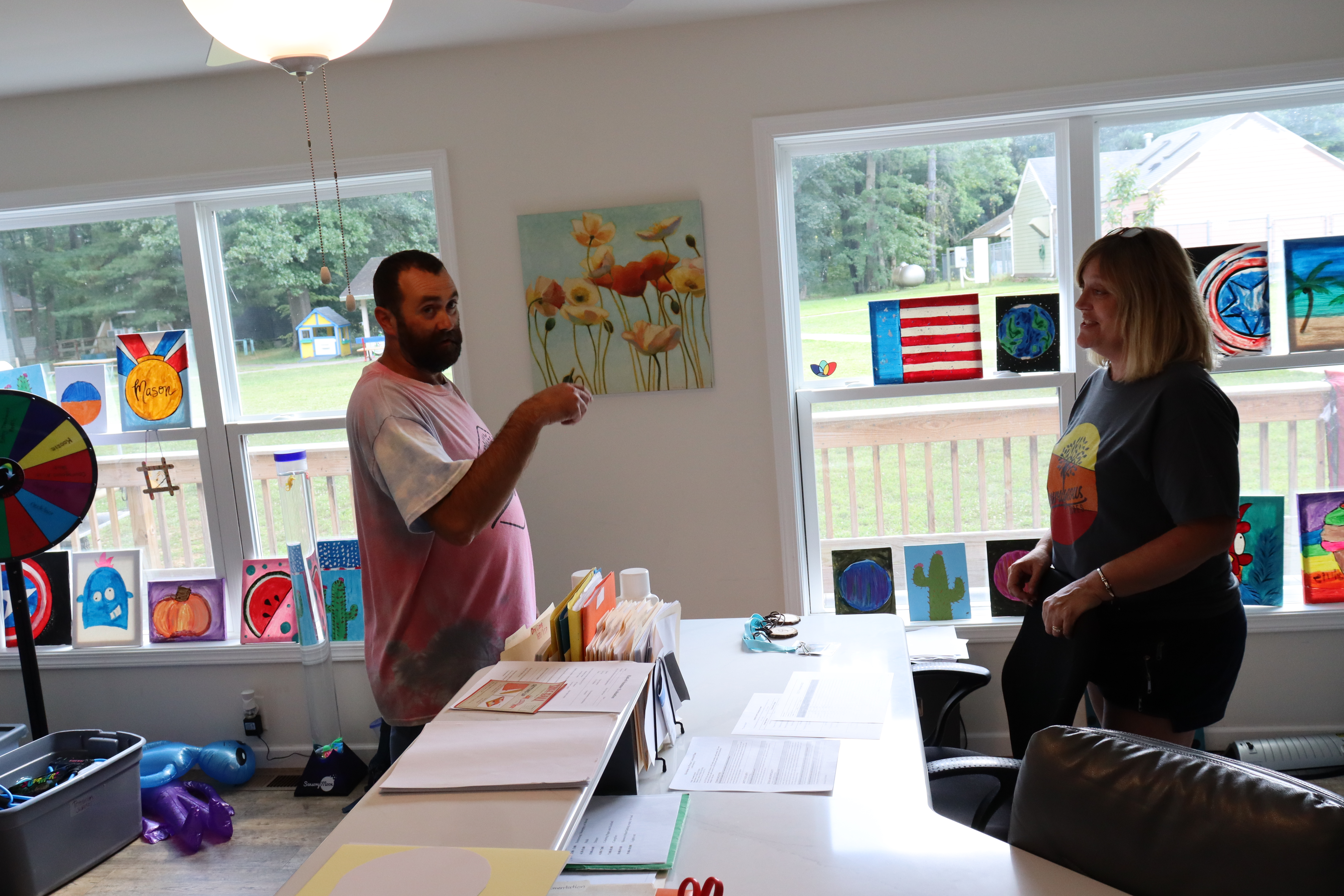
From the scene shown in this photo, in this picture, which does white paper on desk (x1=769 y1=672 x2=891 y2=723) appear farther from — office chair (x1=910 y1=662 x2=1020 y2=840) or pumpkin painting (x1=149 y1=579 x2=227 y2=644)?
pumpkin painting (x1=149 y1=579 x2=227 y2=644)

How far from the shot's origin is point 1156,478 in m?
1.76

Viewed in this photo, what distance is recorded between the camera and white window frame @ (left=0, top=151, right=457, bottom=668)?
315cm

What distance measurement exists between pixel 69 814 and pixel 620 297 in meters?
2.20

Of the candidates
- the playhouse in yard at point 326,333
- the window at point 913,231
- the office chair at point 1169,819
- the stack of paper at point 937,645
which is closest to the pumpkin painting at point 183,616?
Answer: the playhouse in yard at point 326,333

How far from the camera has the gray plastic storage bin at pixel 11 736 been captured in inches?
120

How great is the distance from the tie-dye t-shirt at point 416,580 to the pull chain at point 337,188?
1.16 metres

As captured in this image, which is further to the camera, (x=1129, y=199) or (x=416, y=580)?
(x=1129, y=199)

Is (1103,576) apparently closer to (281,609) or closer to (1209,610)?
(1209,610)

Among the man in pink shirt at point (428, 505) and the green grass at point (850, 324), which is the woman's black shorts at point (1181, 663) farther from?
the green grass at point (850, 324)

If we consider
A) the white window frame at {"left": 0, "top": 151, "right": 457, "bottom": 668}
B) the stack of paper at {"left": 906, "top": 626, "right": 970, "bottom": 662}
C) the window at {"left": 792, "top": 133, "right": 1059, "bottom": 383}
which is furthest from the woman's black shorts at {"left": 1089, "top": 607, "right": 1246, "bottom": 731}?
the white window frame at {"left": 0, "top": 151, "right": 457, "bottom": 668}

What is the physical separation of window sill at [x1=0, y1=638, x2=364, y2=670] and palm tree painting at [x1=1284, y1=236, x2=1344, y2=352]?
3146 millimetres

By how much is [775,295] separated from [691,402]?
43cm

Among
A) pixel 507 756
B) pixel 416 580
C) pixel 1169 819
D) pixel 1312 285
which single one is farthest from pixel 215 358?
pixel 1312 285

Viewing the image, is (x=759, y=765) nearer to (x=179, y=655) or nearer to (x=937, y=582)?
(x=937, y=582)
